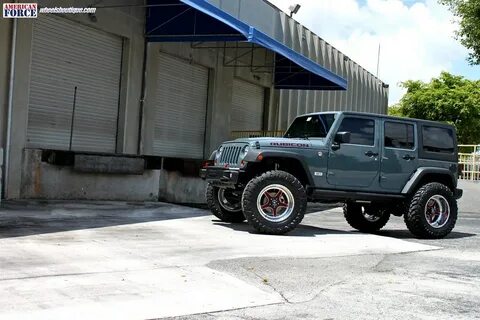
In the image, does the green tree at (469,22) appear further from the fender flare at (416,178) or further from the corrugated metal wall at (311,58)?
the fender flare at (416,178)

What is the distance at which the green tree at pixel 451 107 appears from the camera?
46350 millimetres

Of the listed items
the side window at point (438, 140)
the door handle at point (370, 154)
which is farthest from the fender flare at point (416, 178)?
the door handle at point (370, 154)

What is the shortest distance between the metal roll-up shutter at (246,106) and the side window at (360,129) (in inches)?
396

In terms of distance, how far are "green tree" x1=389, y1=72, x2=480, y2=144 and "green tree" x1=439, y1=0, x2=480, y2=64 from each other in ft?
75.5

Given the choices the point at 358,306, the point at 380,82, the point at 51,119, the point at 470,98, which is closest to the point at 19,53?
the point at 51,119

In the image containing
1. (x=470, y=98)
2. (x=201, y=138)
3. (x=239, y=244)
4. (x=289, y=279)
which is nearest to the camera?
(x=289, y=279)

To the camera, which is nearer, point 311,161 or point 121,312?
point 121,312

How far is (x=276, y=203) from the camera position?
9781 millimetres

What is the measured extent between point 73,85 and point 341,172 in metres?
7.11

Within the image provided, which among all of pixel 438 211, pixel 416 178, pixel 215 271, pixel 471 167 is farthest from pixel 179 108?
pixel 471 167

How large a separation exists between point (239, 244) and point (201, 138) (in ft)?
33.9

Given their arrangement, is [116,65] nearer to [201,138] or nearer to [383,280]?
Answer: [201,138]

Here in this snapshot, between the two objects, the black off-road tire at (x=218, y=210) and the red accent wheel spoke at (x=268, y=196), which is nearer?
the red accent wheel spoke at (x=268, y=196)

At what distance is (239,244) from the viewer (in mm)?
8789
